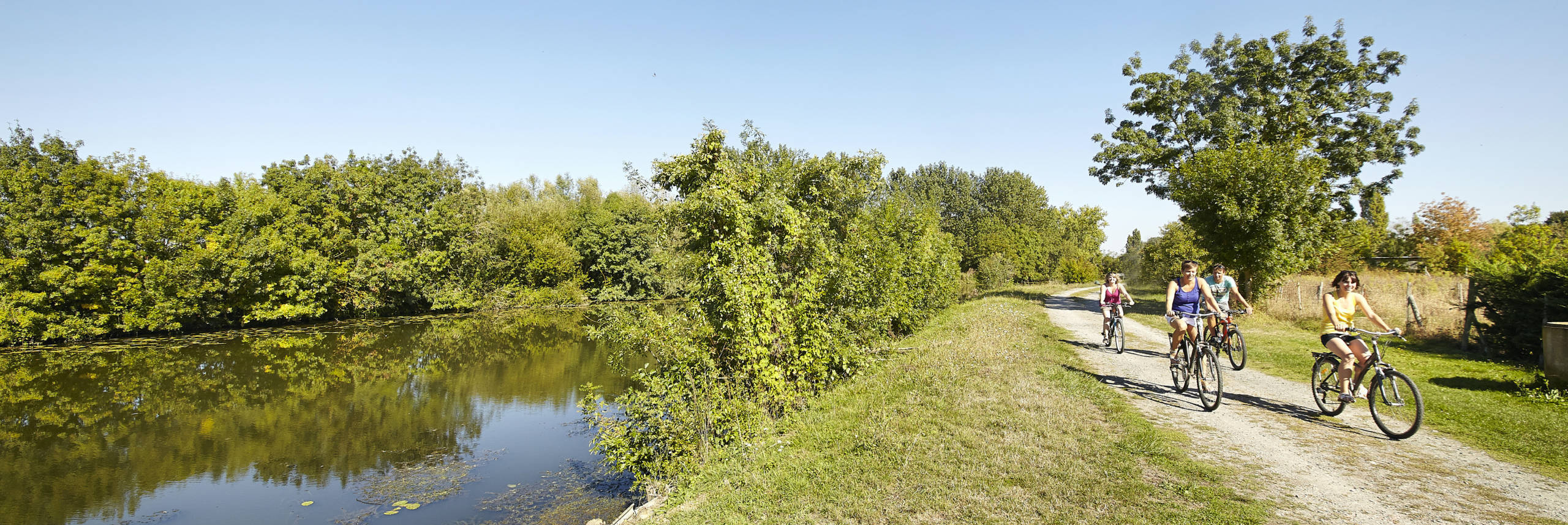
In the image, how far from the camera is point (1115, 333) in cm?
1342

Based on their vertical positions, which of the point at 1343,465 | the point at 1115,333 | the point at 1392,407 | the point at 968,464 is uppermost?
the point at 1115,333

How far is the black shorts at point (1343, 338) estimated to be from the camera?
7125 millimetres

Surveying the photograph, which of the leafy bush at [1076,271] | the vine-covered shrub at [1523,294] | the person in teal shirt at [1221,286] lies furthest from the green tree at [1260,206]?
the leafy bush at [1076,271]

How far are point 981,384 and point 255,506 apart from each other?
425 inches

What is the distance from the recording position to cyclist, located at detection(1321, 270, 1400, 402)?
7.03 meters

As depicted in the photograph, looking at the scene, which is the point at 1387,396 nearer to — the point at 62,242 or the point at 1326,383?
the point at 1326,383

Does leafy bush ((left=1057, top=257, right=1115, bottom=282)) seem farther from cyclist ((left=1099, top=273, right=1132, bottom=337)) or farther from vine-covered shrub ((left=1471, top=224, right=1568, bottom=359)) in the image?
cyclist ((left=1099, top=273, right=1132, bottom=337))

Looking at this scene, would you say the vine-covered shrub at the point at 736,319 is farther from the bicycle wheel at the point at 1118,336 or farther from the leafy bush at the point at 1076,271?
A: the leafy bush at the point at 1076,271

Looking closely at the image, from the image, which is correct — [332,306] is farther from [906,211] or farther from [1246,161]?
[1246,161]

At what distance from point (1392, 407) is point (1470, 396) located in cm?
315

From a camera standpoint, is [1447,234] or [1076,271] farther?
[1076,271]

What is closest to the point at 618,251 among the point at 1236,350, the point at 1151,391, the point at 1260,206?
the point at 1260,206

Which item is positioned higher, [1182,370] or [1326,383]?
[1326,383]

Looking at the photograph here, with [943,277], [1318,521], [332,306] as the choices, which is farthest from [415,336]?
[1318,521]
